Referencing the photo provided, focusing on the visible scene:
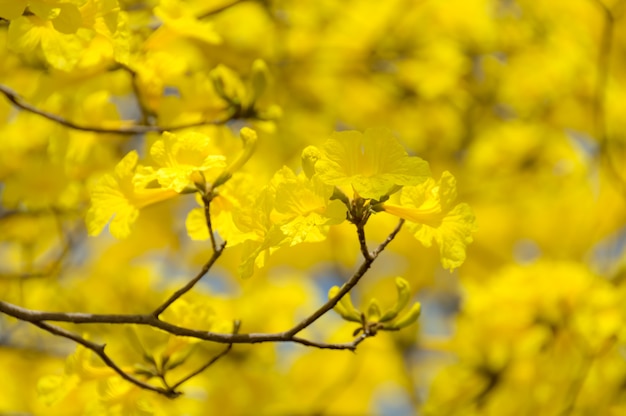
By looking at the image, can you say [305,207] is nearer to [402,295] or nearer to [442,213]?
[442,213]

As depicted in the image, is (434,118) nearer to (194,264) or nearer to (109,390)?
(194,264)

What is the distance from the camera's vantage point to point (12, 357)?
4.62 m

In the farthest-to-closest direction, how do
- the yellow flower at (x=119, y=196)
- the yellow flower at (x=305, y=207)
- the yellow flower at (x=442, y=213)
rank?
the yellow flower at (x=119, y=196)
the yellow flower at (x=442, y=213)
the yellow flower at (x=305, y=207)

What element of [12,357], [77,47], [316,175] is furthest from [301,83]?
[316,175]

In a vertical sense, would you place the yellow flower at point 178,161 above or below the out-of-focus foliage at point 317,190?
above

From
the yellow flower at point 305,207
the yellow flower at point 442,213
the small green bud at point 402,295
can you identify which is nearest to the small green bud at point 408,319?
the small green bud at point 402,295

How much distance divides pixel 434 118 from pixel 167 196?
3.46 metres

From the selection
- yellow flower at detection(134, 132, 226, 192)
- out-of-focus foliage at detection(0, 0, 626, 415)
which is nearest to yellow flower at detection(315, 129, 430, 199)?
out-of-focus foliage at detection(0, 0, 626, 415)

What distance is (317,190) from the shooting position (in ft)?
4.92

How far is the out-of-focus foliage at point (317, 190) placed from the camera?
5.62 ft

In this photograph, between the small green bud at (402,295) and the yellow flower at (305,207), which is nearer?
the yellow flower at (305,207)

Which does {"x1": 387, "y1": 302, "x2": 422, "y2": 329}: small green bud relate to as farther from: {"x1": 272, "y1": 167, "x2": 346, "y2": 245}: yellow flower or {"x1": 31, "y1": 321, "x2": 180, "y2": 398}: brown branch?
{"x1": 31, "y1": 321, "x2": 180, "y2": 398}: brown branch

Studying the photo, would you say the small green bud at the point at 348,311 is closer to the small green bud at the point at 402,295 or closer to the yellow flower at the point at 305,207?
the small green bud at the point at 402,295

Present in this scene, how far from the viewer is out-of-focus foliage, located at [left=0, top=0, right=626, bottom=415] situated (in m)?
1.71
